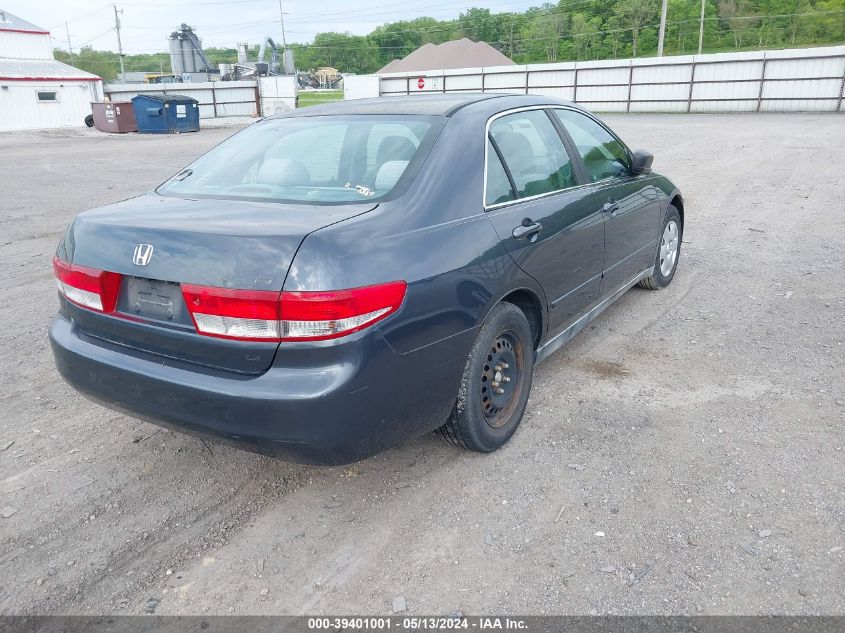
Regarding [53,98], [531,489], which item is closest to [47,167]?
[531,489]

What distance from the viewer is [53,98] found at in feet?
112

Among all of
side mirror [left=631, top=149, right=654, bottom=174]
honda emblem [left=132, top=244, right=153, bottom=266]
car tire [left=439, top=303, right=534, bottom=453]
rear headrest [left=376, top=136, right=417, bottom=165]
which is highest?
rear headrest [left=376, top=136, right=417, bottom=165]

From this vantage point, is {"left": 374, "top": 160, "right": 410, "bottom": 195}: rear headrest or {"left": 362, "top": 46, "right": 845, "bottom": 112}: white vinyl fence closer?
{"left": 374, "top": 160, "right": 410, "bottom": 195}: rear headrest

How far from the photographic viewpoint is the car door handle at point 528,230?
3.26 meters

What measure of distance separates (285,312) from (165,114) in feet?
95.0

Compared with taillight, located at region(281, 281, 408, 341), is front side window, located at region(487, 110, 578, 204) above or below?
above

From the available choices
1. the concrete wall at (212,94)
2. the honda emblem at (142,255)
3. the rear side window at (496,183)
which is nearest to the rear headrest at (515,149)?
the rear side window at (496,183)

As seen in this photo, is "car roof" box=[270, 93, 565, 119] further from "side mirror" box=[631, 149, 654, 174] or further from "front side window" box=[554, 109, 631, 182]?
"side mirror" box=[631, 149, 654, 174]

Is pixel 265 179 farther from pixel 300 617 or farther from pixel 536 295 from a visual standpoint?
pixel 300 617

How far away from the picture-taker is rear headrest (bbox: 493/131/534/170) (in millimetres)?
3477

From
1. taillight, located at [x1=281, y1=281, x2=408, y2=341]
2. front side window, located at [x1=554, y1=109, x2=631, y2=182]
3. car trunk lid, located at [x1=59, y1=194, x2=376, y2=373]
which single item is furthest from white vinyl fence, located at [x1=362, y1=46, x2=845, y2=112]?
taillight, located at [x1=281, y1=281, x2=408, y2=341]

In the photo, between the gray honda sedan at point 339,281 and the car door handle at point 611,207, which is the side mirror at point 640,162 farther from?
the gray honda sedan at point 339,281

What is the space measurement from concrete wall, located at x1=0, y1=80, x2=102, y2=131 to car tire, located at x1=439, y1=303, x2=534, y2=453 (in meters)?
36.3

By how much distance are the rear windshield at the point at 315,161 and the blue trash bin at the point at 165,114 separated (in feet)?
88.9
